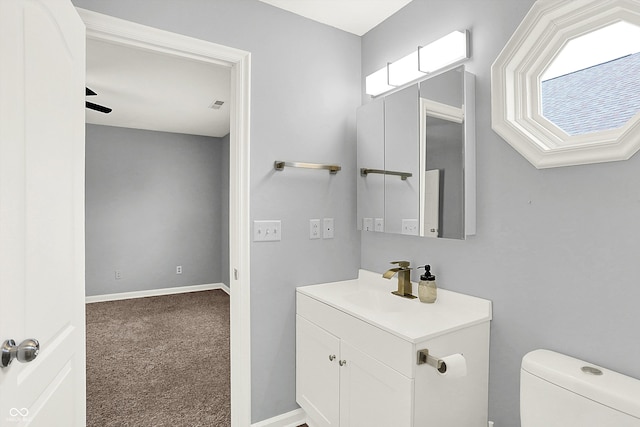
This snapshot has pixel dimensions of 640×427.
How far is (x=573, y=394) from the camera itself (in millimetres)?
1040

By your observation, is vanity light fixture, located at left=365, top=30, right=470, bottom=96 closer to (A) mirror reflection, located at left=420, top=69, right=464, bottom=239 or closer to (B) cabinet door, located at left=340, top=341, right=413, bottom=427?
(A) mirror reflection, located at left=420, top=69, right=464, bottom=239

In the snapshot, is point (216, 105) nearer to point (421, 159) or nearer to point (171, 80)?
point (171, 80)

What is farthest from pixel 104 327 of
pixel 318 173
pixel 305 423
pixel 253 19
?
pixel 253 19

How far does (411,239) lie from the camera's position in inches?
73.1

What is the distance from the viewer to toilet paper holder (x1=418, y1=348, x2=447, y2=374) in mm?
1132

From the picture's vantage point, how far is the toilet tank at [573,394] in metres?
0.96

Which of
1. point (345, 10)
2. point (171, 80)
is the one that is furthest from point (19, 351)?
point (171, 80)

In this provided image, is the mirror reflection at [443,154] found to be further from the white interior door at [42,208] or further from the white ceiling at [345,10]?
the white interior door at [42,208]

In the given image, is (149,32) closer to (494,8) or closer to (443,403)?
(494,8)

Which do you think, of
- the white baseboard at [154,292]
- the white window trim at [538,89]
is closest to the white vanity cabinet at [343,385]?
the white window trim at [538,89]

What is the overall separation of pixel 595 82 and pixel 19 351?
6.32ft

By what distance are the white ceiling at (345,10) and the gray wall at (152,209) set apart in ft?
12.0

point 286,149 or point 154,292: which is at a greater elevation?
point 286,149

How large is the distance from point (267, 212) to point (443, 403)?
1.21m
